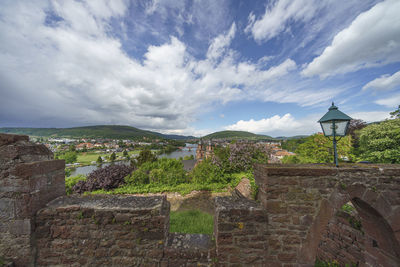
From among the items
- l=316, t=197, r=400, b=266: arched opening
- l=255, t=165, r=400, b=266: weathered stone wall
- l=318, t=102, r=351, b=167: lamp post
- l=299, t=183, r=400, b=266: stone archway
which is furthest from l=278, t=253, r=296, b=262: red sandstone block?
l=318, t=102, r=351, b=167: lamp post

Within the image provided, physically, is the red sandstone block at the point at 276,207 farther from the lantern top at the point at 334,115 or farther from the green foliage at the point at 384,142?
the green foliage at the point at 384,142

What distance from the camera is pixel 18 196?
2.40 m

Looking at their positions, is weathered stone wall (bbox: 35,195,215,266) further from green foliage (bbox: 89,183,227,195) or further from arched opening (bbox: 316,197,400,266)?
green foliage (bbox: 89,183,227,195)

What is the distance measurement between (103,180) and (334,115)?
464 inches

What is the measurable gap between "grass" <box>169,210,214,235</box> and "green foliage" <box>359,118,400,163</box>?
48.3 feet

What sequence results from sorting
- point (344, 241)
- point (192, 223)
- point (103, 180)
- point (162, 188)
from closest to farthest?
point (344, 241)
point (192, 223)
point (162, 188)
point (103, 180)

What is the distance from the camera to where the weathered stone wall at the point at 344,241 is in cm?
405

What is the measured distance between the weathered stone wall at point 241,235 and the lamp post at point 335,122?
2364 mm

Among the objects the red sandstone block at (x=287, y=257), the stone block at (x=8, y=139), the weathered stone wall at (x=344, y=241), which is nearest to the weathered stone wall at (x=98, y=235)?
the stone block at (x=8, y=139)

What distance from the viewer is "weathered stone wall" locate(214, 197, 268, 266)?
262cm

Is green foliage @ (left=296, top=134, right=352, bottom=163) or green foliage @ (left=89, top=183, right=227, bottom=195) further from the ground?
green foliage @ (left=296, top=134, right=352, bottom=163)

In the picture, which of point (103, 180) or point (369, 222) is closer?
point (369, 222)

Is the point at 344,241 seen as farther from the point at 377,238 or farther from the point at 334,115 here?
the point at 334,115

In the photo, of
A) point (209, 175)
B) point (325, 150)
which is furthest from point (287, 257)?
point (325, 150)
